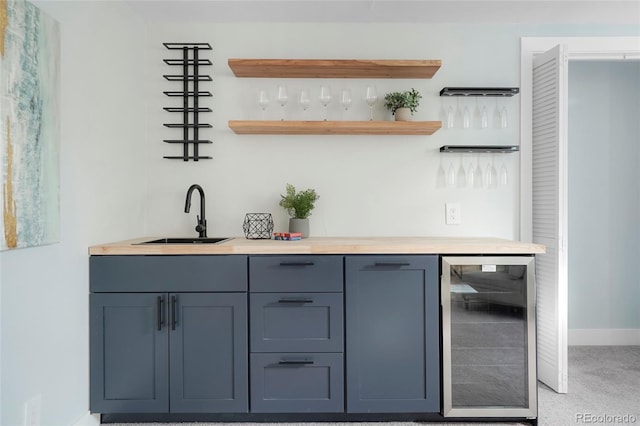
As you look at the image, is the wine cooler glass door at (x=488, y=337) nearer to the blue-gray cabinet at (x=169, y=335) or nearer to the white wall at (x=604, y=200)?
the blue-gray cabinet at (x=169, y=335)

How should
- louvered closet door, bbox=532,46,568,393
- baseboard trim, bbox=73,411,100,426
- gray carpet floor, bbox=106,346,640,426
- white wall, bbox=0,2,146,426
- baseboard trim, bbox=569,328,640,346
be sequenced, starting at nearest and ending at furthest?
white wall, bbox=0,2,146,426 → baseboard trim, bbox=73,411,100,426 → gray carpet floor, bbox=106,346,640,426 → louvered closet door, bbox=532,46,568,393 → baseboard trim, bbox=569,328,640,346

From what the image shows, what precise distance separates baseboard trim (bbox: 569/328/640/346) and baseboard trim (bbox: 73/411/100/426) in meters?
3.44

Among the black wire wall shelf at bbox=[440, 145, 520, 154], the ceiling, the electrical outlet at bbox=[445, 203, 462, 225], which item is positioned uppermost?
the ceiling

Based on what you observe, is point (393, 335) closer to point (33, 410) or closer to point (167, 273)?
point (167, 273)

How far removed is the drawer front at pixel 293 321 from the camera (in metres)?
2.09

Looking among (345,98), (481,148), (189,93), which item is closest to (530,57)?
(481,148)

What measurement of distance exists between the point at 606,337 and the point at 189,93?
3.74 metres

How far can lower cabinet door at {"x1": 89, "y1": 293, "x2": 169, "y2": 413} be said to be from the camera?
81.4 inches

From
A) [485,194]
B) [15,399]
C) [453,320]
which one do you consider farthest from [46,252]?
[485,194]

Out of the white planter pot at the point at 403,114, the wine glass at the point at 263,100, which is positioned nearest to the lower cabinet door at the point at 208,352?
the wine glass at the point at 263,100

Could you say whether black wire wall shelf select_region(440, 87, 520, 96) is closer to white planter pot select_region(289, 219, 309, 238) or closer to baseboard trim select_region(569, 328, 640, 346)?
white planter pot select_region(289, 219, 309, 238)

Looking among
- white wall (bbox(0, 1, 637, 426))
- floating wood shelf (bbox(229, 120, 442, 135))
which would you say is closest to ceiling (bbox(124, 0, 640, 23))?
white wall (bbox(0, 1, 637, 426))

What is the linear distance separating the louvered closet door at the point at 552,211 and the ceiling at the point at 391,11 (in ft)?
1.03

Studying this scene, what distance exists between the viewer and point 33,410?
1.68 m
